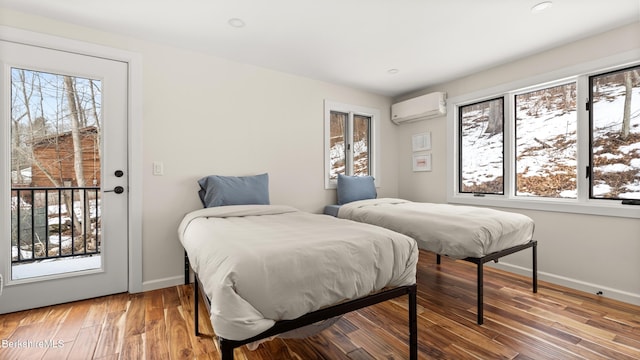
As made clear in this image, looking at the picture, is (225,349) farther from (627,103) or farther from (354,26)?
(627,103)

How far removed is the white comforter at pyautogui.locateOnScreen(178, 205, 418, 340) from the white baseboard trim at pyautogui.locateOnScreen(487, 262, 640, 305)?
212 centimetres

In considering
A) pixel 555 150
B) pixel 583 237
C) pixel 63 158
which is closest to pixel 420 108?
pixel 555 150

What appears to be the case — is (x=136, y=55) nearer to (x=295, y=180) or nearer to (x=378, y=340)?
(x=295, y=180)

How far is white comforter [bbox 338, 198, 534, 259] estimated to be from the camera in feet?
6.76

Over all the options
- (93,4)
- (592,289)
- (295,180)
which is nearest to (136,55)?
(93,4)

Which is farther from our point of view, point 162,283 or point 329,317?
point 162,283

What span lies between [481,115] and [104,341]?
4123 mm

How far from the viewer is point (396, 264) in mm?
1490

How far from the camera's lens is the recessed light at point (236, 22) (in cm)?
225

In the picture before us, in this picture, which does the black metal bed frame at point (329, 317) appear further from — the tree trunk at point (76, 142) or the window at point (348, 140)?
the window at point (348, 140)

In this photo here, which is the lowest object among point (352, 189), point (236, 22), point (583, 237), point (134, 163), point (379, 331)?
point (379, 331)

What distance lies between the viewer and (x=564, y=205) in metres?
2.70

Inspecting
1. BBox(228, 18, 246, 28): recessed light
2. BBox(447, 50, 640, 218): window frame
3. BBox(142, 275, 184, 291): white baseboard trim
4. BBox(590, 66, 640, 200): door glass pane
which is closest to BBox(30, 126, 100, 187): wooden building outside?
BBox(142, 275, 184, 291): white baseboard trim

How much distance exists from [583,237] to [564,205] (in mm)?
312
